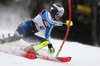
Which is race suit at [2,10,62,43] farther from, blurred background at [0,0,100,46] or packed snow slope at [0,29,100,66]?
blurred background at [0,0,100,46]

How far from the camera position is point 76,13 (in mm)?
19203

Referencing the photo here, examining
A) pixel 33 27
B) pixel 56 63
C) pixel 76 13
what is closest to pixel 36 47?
pixel 33 27

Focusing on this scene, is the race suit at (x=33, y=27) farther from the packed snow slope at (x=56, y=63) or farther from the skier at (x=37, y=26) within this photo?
the packed snow slope at (x=56, y=63)

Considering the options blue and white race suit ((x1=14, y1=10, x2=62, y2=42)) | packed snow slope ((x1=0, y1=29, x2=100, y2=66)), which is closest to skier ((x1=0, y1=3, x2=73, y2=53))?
blue and white race suit ((x1=14, y1=10, x2=62, y2=42))

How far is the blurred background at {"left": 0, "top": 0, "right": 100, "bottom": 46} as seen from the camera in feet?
61.6

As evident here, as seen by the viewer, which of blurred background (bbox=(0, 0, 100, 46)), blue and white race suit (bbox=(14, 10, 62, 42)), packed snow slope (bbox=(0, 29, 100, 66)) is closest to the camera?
packed snow slope (bbox=(0, 29, 100, 66))

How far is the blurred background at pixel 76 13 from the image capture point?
18.8m

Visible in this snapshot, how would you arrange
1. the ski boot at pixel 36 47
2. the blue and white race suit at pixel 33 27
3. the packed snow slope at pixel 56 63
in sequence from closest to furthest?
the packed snow slope at pixel 56 63 → the ski boot at pixel 36 47 → the blue and white race suit at pixel 33 27

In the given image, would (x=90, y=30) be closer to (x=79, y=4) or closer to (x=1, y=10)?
(x=79, y=4)

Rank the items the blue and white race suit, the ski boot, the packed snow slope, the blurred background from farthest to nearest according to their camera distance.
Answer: the blurred background
the blue and white race suit
the ski boot
the packed snow slope

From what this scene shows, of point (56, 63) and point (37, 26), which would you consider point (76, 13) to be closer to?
point (37, 26)

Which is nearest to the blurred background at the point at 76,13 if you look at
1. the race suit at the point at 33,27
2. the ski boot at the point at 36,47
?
the race suit at the point at 33,27

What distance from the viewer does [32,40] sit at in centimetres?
588

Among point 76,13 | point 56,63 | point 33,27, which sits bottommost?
point 76,13
